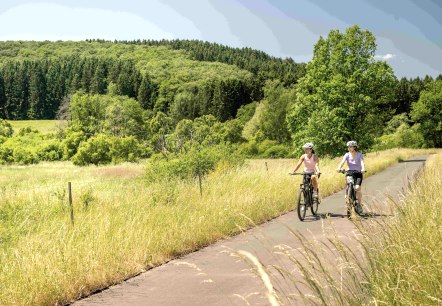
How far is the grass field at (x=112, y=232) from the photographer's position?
6.30 m

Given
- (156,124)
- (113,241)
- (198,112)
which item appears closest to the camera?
(113,241)

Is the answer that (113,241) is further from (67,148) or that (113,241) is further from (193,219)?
(67,148)

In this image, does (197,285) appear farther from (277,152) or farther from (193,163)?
(277,152)

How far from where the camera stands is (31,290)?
5.91 meters

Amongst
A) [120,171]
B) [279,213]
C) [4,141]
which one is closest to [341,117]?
[120,171]

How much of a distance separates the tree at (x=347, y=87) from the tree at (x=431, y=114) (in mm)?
34280

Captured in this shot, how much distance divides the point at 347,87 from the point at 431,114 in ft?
137

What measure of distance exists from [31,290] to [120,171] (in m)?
36.3

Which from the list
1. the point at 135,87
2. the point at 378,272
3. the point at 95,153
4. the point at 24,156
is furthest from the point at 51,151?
the point at 135,87

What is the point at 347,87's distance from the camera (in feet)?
146

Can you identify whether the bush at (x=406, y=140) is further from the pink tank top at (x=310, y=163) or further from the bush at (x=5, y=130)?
the pink tank top at (x=310, y=163)

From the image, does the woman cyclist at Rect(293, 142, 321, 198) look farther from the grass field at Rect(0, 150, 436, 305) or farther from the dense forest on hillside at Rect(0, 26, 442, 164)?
the dense forest on hillside at Rect(0, 26, 442, 164)

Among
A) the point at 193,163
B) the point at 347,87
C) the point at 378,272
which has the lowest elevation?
the point at 193,163

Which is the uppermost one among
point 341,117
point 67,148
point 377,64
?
point 377,64
